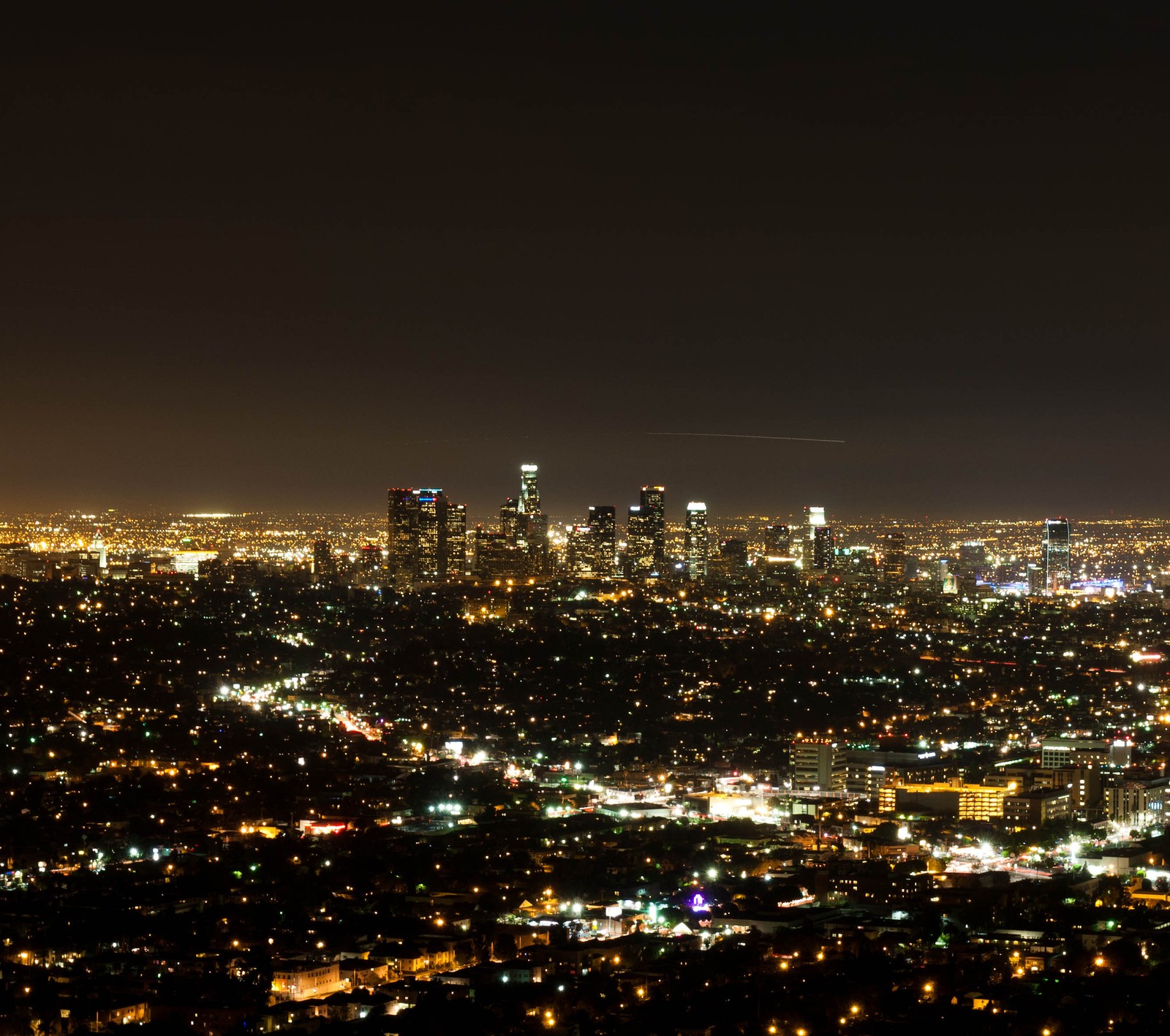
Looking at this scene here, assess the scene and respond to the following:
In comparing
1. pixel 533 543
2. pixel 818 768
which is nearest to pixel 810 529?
pixel 533 543

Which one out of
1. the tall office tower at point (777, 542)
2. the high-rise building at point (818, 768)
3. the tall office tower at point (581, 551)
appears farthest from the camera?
the tall office tower at point (777, 542)

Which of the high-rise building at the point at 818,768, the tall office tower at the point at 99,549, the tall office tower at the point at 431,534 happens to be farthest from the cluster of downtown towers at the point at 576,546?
the high-rise building at the point at 818,768

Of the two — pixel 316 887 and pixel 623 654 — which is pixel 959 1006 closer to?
pixel 316 887

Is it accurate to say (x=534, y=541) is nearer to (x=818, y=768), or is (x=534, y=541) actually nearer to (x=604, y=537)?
(x=604, y=537)

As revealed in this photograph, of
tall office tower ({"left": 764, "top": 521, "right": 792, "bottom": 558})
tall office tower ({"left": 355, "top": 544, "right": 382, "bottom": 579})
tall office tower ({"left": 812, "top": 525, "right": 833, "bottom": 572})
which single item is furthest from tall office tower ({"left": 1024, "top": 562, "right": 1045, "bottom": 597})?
tall office tower ({"left": 355, "top": 544, "right": 382, "bottom": 579})

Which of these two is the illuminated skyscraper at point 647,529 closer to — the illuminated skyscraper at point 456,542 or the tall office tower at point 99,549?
the illuminated skyscraper at point 456,542
